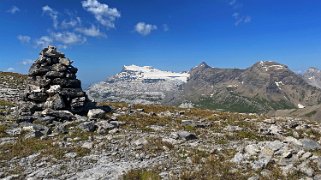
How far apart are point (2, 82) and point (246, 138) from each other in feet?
165

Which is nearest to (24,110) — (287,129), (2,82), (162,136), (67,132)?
(67,132)

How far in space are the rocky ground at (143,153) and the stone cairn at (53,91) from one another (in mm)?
2395

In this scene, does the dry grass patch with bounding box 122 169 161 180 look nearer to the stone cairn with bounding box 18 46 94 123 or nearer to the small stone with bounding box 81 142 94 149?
the small stone with bounding box 81 142 94 149

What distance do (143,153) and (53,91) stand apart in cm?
1616

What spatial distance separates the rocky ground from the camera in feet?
65.3

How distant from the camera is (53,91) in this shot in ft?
118

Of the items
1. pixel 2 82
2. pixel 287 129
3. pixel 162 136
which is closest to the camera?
pixel 162 136

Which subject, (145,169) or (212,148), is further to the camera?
(212,148)

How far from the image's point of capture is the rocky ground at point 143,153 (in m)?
19.9

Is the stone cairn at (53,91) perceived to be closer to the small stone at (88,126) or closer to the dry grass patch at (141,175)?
the small stone at (88,126)

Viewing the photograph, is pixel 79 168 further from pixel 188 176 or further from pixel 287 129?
pixel 287 129

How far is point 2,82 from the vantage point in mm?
64438

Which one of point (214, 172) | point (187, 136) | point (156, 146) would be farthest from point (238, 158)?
point (187, 136)

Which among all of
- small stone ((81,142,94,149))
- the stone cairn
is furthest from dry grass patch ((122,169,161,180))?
the stone cairn
